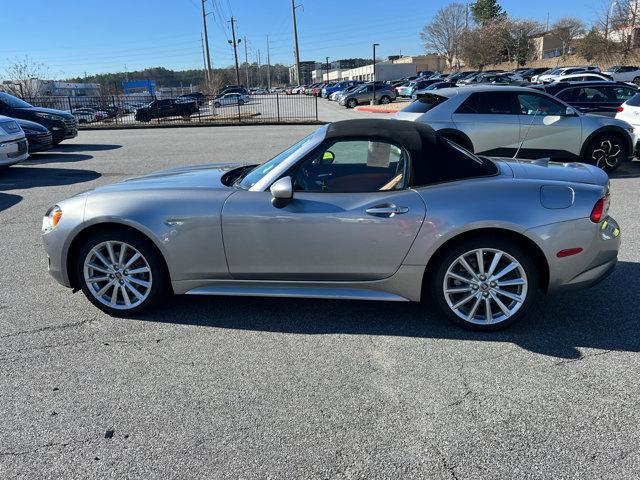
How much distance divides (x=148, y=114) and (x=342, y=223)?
28.6 metres

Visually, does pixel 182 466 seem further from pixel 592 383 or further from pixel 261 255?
pixel 592 383

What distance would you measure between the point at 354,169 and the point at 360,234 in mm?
932

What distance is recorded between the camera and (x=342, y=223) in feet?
11.1

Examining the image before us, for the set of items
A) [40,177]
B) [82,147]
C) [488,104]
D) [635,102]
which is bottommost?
[40,177]

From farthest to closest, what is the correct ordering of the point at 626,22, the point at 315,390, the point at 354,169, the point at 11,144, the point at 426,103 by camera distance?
the point at 626,22 → the point at 11,144 → the point at 426,103 → the point at 354,169 → the point at 315,390

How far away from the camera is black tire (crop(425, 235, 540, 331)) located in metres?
3.36

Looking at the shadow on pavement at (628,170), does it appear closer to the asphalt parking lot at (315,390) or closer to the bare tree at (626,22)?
the asphalt parking lot at (315,390)

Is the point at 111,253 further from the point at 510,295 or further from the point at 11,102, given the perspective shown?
the point at 11,102

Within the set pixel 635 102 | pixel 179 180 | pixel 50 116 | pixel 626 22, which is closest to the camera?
pixel 179 180

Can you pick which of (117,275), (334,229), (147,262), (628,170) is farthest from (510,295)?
(628,170)

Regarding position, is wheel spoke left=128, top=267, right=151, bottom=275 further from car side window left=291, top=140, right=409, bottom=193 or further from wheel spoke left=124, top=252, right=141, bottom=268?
car side window left=291, top=140, right=409, bottom=193

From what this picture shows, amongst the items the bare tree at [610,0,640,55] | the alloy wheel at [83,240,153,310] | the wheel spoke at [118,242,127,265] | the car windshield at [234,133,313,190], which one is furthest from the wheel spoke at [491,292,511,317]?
the bare tree at [610,0,640,55]

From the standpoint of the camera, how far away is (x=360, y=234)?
133 inches

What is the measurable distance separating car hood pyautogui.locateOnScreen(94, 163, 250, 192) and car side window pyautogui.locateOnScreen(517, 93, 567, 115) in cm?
635
